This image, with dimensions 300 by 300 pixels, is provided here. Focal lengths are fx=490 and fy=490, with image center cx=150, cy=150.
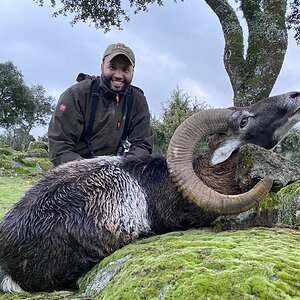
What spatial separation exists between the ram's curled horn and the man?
5.52 feet

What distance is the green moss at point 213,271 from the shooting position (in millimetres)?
2682

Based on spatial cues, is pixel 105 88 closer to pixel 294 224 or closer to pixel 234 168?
pixel 234 168

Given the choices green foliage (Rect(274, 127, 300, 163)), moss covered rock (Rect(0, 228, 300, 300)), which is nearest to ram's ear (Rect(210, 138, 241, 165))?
moss covered rock (Rect(0, 228, 300, 300))

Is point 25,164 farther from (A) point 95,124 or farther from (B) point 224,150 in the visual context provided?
(B) point 224,150

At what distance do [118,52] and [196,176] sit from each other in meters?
2.74

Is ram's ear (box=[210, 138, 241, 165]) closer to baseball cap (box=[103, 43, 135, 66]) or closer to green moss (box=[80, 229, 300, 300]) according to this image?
green moss (box=[80, 229, 300, 300])

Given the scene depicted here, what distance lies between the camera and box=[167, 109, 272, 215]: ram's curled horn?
4.41m

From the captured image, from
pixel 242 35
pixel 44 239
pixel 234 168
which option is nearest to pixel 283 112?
pixel 234 168

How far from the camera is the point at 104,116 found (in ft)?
22.1

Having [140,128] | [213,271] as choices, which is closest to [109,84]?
[140,128]

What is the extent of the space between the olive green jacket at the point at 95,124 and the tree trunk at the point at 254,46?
6.58 m

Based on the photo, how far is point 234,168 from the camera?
17.5 ft

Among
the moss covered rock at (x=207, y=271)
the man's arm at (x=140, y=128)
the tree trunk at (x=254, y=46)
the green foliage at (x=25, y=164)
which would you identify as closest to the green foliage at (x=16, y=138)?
the green foliage at (x=25, y=164)

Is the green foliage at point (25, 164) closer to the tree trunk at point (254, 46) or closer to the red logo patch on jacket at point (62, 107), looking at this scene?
the tree trunk at point (254, 46)
